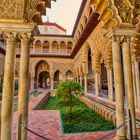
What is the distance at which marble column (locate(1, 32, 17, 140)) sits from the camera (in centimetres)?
340

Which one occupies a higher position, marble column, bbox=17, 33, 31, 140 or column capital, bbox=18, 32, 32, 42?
column capital, bbox=18, 32, 32, 42

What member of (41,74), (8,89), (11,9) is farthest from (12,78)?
(41,74)

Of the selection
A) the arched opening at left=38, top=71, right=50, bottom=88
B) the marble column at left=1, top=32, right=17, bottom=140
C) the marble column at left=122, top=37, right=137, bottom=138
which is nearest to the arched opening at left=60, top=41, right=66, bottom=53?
the arched opening at left=38, top=71, right=50, bottom=88

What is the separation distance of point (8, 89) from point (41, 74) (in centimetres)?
3077

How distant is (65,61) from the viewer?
95.7 ft

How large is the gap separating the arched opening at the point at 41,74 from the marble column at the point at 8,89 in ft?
87.6

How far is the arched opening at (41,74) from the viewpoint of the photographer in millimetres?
31142

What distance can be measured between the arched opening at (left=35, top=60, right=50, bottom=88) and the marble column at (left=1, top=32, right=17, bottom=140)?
26687 mm

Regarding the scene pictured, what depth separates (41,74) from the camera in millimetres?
33969

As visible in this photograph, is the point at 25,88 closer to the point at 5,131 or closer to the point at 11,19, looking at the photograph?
the point at 5,131

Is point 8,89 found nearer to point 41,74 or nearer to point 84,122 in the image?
point 84,122

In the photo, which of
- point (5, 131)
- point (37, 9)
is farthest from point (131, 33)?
point (5, 131)

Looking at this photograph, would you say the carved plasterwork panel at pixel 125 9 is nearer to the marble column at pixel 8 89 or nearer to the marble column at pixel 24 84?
the marble column at pixel 24 84

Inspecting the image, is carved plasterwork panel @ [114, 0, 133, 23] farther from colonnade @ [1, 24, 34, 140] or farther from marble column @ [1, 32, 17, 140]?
marble column @ [1, 32, 17, 140]
